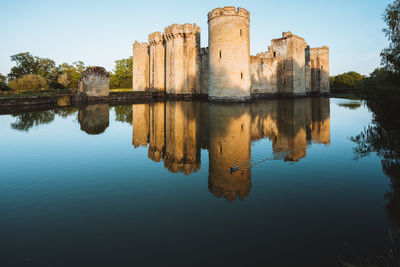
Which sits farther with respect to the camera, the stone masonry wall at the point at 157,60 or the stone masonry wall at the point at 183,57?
the stone masonry wall at the point at 157,60

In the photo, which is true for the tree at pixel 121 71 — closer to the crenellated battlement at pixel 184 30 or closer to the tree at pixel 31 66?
the tree at pixel 31 66

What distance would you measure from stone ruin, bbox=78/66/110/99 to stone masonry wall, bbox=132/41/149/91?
9.58 metres

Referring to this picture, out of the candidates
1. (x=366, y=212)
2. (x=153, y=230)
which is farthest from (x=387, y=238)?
(x=153, y=230)

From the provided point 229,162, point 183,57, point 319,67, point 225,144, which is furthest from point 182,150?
point 319,67

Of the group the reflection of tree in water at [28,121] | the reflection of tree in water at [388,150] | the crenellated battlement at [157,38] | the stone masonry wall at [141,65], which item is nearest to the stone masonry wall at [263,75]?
the crenellated battlement at [157,38]

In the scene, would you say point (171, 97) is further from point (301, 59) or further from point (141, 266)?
point (141, 266)

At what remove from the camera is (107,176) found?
4316 millimetres

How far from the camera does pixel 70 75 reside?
45.5m

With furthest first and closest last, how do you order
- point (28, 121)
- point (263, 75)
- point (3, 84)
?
point (3, 84) → point (263, 75) → point (28, 121)

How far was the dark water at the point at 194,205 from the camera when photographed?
2.19m

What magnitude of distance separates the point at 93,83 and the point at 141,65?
36.2 feet

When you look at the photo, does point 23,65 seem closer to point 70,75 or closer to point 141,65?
point 70,75

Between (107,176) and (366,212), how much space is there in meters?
3.71

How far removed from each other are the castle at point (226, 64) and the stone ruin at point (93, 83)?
6798 mm
